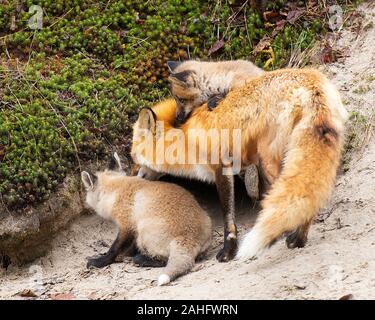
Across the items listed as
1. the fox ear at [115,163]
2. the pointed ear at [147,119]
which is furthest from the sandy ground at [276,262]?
the pointed ear at [147,119]

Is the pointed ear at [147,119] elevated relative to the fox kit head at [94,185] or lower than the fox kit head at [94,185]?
elevated

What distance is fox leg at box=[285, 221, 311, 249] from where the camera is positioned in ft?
22.2

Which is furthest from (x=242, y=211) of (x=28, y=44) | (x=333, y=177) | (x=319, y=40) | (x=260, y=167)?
(x=28, y=44)

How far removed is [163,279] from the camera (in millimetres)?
6660

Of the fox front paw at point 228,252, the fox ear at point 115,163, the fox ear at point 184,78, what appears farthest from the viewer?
the fox ear at point 115,163

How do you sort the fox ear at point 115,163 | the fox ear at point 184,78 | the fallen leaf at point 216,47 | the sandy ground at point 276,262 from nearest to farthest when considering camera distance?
the sandy ground at point 276,262 < the fox ear at point 184,78 < the fox ear at point 115,163 < the fallen leaf at point 216,47

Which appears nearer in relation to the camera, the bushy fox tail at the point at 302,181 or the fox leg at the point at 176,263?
the bushy fox tail at the point at 302,181

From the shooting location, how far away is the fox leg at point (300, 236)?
266 inches

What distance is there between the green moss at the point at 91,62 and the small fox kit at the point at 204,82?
1.10 meters

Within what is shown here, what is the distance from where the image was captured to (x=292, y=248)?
6824mm

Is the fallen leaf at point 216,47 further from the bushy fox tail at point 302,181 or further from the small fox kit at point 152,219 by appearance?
the bushy fox tail at point 302,181

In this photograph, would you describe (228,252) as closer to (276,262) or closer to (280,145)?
(276,262)

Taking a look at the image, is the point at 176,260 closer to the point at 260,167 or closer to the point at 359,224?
the point at 260,167

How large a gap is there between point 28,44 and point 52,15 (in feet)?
1.93
